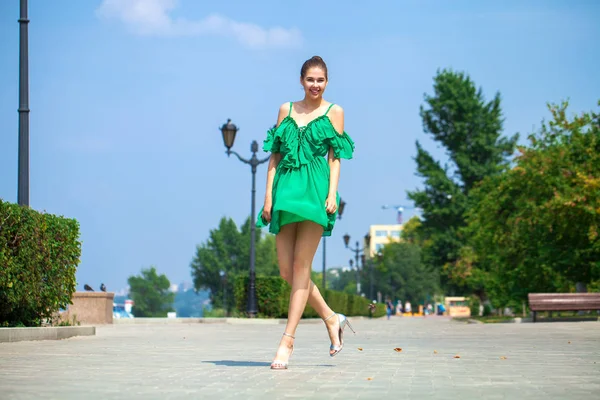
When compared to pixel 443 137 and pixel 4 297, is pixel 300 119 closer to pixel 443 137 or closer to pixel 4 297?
pixel 4 297

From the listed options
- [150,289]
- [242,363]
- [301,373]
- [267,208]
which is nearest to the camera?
[301,373]

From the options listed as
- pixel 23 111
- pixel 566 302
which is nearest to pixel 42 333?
pixel 23 111

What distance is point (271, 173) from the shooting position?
798cm

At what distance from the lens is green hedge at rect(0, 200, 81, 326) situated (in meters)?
12.2

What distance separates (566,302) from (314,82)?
20448 millimetres

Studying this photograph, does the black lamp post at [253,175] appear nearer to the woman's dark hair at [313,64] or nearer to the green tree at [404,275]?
the woman's dark hair at [313,64]

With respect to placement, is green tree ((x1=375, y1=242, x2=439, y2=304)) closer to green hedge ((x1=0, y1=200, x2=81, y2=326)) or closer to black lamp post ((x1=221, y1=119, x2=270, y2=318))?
black lamp post ((x1=221, y1=119, x2=270, y2=318))

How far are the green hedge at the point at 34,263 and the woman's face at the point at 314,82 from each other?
5329 millimetres

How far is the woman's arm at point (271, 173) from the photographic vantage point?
307 inches

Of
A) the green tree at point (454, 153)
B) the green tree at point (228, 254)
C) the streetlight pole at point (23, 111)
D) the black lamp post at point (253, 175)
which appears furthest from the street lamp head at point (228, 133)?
the green tree at point (228, 254)

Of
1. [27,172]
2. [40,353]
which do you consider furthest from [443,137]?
[40,353]

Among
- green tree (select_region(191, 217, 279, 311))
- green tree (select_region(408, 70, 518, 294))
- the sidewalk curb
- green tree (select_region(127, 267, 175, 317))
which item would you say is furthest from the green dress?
green tree (select_region(127, 267, 175, 317))

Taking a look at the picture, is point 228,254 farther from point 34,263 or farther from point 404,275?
point 34,263

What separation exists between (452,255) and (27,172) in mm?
57958
